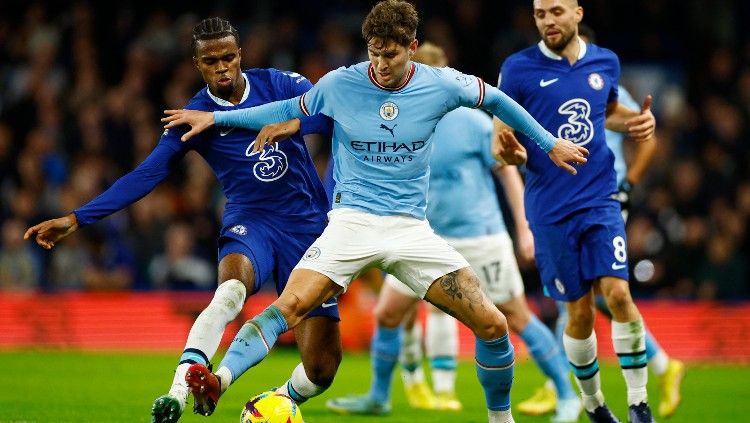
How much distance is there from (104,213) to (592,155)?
3.12 metres

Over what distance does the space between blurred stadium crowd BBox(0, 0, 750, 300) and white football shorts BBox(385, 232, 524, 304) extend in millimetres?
6173

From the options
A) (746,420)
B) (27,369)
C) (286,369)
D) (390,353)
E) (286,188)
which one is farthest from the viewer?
(286,369)

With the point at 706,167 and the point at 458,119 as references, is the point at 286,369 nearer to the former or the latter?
the point at 458,119

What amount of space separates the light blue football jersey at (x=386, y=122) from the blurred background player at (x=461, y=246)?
2615 mm

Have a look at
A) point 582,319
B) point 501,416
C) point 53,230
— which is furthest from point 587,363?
point 53,230

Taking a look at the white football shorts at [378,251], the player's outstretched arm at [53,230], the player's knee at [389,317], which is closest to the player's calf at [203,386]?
the white football shorts at [378,251]

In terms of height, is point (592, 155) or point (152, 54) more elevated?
point (592, 155)

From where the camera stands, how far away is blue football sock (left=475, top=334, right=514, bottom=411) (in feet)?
23.1

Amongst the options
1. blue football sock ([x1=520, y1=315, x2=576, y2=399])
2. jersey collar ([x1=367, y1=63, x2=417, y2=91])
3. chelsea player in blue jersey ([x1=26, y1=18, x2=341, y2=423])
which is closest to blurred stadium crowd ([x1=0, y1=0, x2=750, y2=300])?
blue football sock ([x1=520, y1=315, x2=576, y2=399])

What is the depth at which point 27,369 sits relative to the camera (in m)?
12.3

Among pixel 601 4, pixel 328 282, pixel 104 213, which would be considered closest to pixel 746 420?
pixel 328 282

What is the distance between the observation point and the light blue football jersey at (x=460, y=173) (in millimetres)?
9867

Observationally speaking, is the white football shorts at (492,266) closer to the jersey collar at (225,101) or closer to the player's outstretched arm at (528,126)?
the jersey collar at (225,101)

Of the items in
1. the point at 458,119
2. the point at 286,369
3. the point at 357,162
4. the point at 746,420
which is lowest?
the point at 286,369
